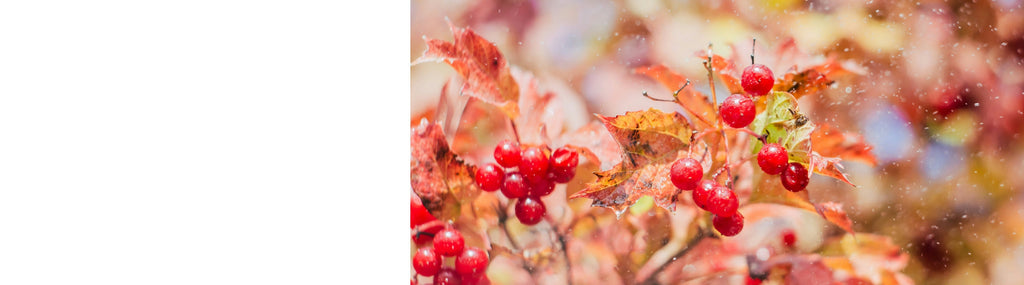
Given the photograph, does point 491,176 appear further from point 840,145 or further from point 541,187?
point 840,145

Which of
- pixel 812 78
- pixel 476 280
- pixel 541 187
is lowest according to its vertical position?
pixel 476 280

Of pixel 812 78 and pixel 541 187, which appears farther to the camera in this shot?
pixel 541 187

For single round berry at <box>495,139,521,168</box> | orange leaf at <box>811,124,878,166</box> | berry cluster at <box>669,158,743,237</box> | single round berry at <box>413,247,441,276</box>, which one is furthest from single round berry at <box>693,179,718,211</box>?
single round berry at <box>413,247,441,276</box>

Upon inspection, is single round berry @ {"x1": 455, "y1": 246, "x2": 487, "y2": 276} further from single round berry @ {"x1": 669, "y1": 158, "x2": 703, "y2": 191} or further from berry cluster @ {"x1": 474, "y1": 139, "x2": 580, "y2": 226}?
single round berry @ {"x1": 669, "y1": 158, "x2": 703, "y2": 191}

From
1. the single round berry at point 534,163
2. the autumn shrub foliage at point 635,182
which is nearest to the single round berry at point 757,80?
the autumn shrub foliage at point 635,182

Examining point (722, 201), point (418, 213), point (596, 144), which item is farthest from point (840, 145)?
point (418, 213)
